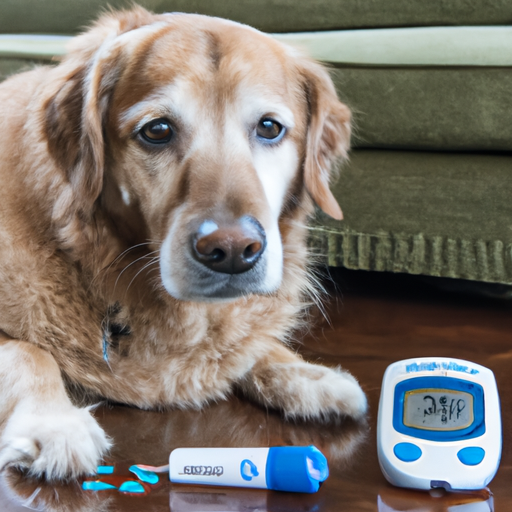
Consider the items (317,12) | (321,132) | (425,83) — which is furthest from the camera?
(317,12)

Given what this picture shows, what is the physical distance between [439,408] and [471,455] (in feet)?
0.32

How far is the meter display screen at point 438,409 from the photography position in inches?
41.9

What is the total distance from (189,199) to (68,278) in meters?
0.36

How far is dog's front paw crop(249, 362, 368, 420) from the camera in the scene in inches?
52.3

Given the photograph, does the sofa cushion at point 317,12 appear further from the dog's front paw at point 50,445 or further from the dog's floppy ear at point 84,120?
the dog's front paw at point 50,445

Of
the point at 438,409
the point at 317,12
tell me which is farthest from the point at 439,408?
the point at 317,12

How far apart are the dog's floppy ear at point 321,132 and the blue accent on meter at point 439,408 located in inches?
22.7

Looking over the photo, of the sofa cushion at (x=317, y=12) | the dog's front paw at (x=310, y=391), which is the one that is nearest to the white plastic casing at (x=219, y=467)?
the dog's front paw at (x=310, y=391)

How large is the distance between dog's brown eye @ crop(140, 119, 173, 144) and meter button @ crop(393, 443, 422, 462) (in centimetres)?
75

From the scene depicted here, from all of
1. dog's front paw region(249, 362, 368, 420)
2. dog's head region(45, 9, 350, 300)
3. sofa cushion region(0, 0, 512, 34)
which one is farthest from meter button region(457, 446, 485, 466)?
sofa cushion region(0, 0, 512, 34)

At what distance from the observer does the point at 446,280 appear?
2164mm

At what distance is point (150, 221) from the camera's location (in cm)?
130

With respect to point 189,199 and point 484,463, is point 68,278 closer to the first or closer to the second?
point 189,199

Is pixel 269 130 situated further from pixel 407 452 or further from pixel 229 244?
pixel 407 452
